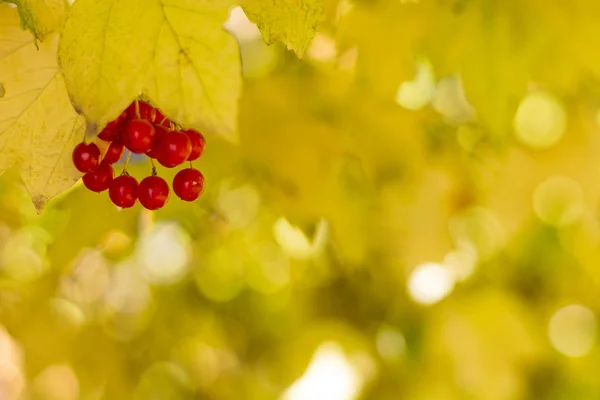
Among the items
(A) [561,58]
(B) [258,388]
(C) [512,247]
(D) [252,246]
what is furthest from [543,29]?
(B) [258,388]

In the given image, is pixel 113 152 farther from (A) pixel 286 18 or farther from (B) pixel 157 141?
(A) pixel 286 18

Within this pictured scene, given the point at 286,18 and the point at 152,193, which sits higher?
the point at 286,18

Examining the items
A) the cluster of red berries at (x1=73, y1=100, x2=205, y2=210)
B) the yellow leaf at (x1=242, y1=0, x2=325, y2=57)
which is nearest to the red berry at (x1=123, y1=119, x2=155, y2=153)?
the cluster of red berries at (x1=73, y1=100, x2=205, y2=210)

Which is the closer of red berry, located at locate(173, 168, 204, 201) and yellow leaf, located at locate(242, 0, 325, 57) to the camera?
yellow leaf, located at locate(242, 0, 325, 57)

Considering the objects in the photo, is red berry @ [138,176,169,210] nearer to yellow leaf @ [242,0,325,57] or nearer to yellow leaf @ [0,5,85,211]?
yellow leaf @ [0,5,85,211]

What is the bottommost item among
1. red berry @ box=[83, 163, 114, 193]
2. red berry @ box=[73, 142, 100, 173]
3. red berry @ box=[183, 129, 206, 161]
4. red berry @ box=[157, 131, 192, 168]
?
red berry @ box=[83, 163, 114, 193]

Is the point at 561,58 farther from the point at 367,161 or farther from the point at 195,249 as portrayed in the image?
the point at 195,249

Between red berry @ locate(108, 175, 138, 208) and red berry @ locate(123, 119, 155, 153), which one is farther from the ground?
red berry @ locate(123, 119, 155, 153)

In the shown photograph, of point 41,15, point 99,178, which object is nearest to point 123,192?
point 99,178
